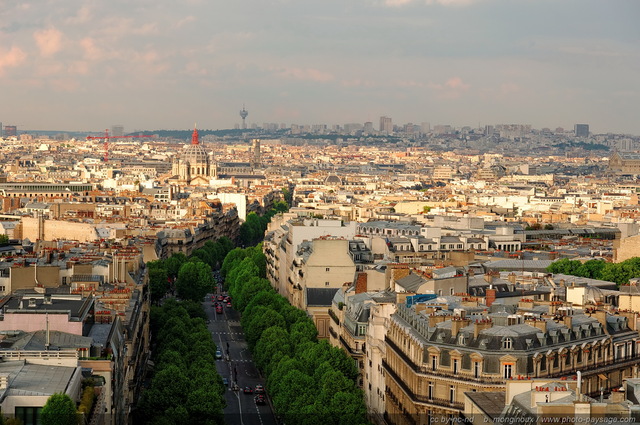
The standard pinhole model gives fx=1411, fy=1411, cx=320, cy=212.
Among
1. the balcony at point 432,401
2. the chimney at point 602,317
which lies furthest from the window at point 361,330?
the chimney at point 602,317

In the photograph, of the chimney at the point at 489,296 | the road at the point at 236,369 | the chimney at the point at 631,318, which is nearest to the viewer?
the chimney at the point at 631,318

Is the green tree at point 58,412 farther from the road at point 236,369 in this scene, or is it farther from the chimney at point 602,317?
the road at point 236,369

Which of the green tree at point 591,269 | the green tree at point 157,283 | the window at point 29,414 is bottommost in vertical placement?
the green tree at point 157,283

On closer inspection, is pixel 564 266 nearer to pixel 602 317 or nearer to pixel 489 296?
pixel 489 296

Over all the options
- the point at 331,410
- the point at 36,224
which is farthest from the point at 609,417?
the point at 36,224

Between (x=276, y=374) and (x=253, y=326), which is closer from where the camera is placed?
(x=276, y=374)

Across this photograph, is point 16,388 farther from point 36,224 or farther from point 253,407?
point 36,224

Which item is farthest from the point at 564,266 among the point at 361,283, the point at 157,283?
the point at 157,283

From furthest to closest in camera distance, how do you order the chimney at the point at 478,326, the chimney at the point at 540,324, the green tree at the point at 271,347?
the green tree at the point at 271,347 → the chimney at the point at 540,324 → the chimney at the point at 478,326
